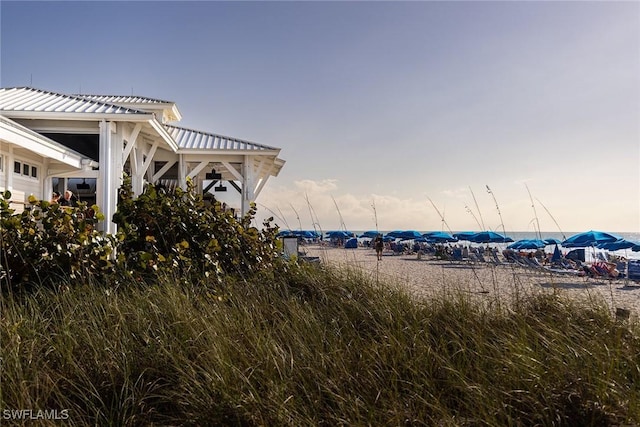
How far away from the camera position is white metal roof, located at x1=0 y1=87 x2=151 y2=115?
335 inches

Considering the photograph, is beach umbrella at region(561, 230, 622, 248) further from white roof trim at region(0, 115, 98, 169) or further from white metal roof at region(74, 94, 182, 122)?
white roof trim at region(0, 115, 98, 169)

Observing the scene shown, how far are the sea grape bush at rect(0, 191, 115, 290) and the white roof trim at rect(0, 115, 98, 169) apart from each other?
2.72 metres

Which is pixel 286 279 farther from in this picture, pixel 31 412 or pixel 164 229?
pixel 31 412

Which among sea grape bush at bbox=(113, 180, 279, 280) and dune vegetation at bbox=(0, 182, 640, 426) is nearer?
dune vegetation at bbox=(0, 182, 640, 426)

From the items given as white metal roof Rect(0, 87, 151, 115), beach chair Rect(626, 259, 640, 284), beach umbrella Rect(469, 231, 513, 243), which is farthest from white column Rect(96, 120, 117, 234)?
beach chair Rect(626, 259, 640, 284)

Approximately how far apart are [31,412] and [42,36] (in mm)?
5748

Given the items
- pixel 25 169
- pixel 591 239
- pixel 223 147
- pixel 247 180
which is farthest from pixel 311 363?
pixel 591 239

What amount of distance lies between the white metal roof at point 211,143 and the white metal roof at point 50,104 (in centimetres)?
309

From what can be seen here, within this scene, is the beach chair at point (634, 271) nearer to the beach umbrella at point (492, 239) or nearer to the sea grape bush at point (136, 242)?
the beach umbrella at point (492, 239)

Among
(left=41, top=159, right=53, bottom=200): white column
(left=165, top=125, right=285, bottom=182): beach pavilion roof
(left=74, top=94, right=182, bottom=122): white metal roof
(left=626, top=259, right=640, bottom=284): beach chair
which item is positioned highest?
(left=74, top=94, right=182, bottom=122): white metal roof

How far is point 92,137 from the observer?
37.0 feet

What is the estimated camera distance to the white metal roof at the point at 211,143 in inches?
487

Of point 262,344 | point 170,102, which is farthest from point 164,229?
point 170,102

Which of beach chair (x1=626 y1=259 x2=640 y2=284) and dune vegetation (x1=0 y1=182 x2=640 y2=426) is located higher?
dune vegetation (x1=0 y1=182 x2=640 y2=426)
